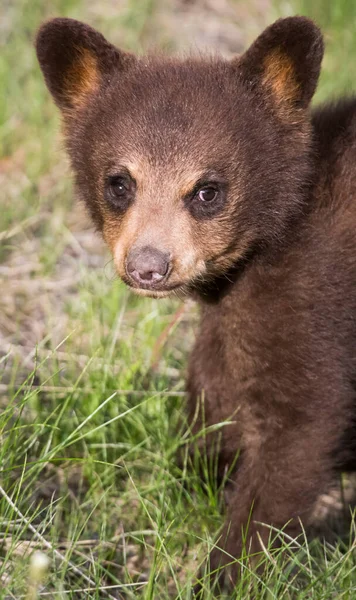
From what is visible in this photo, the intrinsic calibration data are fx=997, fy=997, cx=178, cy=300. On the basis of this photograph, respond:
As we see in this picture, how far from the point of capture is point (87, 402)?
4934 millimetres

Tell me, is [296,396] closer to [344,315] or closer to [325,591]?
[344,315]

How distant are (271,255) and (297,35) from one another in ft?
2.93

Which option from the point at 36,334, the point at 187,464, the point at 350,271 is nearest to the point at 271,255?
the point at 350,271

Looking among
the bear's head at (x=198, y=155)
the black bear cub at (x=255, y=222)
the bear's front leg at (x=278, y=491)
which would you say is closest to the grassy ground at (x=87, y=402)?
the bear's front leg at (x=278, y=491)

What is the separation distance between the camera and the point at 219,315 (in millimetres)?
4387

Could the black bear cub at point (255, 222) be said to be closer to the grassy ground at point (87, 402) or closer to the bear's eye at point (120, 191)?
the bear's eye at point (120, 191)

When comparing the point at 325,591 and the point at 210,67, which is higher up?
the point at 210,67

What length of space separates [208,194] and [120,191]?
38 centimetres

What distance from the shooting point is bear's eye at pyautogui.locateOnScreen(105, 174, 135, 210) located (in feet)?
13.5

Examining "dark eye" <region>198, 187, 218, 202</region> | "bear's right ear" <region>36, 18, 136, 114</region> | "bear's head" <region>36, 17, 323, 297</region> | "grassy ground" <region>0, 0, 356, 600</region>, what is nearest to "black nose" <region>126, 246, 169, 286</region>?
"bear's head" <region>36, 17, 323, 297</region>

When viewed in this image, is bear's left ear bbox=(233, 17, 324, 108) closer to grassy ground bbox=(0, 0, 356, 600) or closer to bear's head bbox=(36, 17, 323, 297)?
bear's head bbox=(36, 17, 323, 297)

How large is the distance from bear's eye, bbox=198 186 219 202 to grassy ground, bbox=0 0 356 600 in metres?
0.86

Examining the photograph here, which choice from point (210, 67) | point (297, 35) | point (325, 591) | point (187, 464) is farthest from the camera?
point (187, 464)

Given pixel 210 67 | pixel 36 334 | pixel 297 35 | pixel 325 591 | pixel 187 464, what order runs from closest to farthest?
pixel 325 591 < pixel 297 35 < pixel 210 67 < pixel 187 464 < pixel 36 334
